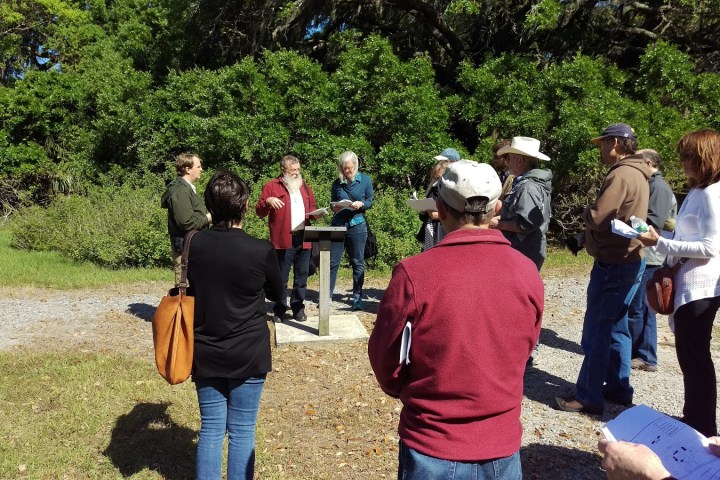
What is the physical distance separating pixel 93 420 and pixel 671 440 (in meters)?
4.29

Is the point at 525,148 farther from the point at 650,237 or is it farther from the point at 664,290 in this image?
the point at 664,290

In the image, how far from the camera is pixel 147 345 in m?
6.81

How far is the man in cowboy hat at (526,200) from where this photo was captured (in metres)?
4.93

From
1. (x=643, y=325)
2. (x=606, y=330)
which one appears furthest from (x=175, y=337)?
(x=643, y=325)

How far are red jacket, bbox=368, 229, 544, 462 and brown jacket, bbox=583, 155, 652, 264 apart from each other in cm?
241

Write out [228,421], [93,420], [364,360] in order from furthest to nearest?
[364,360]
[93,420]
[228,421]

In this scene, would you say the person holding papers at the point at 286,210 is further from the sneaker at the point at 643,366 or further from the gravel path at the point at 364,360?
the sneaker at the point at 643,366

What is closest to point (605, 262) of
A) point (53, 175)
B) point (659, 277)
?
point (659, 277)

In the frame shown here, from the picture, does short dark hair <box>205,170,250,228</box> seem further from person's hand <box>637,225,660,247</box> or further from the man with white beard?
the man with white beard

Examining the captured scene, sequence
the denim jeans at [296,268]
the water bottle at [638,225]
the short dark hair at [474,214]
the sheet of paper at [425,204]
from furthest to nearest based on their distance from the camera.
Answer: the denim jeans at [296,268] → the sheet of paper at [425,204] → the water bottle at [638,225] → the short dark hair at [474,214]

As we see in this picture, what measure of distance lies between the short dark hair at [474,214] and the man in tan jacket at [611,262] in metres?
2.41

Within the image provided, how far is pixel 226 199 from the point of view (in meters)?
3.28

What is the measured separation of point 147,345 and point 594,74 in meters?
10.9

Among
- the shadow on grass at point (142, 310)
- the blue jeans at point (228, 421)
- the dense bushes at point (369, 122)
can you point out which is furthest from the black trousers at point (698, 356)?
the dense bushes at point (369, 122)
